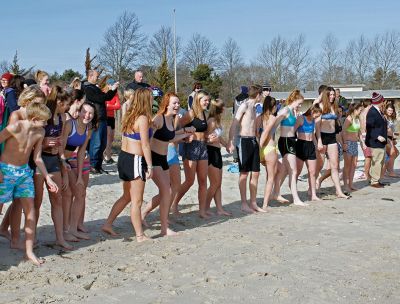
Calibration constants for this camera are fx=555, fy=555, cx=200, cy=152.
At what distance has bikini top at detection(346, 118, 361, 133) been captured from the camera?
37.1ft

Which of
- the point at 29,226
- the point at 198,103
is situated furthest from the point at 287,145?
the point at 29,226

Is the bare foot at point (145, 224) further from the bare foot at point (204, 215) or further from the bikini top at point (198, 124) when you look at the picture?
the bikini top at point (198, 124)

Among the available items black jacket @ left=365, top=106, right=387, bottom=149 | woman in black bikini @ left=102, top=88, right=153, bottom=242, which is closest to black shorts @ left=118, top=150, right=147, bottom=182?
woman in black bikini @ left=102, top=88, right=153, bottom=242

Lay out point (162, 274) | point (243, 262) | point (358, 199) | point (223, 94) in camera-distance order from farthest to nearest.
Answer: point (223, 94)
point (358, 199)
point (243, 262)
point (162, 274)

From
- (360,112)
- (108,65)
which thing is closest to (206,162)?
(360,112)

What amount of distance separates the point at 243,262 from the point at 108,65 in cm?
4744

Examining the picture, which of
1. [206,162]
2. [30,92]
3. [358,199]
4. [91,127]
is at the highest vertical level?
[30,92]

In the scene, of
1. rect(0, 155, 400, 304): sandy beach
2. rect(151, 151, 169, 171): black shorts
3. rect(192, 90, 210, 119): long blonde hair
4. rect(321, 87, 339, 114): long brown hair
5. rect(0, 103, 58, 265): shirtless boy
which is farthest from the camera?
rect(321, 87, 339, 114): long brown hair

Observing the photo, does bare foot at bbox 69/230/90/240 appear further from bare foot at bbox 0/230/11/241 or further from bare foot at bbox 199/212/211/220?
bare foot at bbox 199/212/211/220

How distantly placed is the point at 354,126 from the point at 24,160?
7.65m

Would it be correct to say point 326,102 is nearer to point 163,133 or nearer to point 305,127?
point 305,127

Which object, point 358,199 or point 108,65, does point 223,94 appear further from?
point 358,199

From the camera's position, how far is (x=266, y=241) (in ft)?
21.3

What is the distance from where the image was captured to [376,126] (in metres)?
11.5
